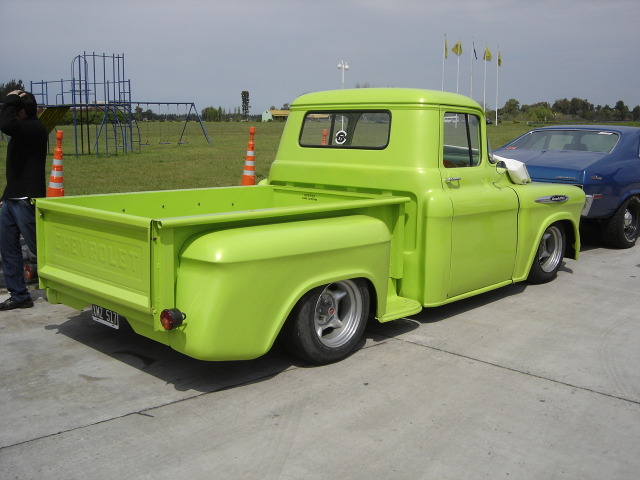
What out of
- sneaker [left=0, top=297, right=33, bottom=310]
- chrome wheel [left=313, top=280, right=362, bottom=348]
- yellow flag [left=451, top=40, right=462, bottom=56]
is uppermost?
yellow flag [left=451, top=40, right=462, bottom=56]

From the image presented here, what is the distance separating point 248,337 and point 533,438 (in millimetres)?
1725

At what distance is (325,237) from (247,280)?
2.35 ft

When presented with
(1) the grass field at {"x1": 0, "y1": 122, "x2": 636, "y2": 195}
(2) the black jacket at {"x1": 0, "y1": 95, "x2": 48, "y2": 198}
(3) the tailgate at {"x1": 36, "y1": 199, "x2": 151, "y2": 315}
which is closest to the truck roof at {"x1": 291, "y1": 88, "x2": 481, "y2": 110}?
(2) the black jacket at {"x1": 0, "y1": 95, "x2": 48, "y2": 198}

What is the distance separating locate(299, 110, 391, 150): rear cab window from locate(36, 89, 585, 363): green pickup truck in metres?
0.01

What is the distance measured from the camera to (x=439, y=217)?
5375 millimetres

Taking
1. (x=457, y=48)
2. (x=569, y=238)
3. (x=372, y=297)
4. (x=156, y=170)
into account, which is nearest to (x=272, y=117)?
(x=457, y=48)

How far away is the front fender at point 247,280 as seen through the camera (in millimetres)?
3988

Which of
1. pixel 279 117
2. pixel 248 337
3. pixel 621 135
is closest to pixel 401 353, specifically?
pixel 248 337

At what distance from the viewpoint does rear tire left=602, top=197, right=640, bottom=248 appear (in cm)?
920

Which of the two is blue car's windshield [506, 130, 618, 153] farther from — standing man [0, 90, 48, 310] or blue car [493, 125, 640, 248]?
standing man [0, 90, 48, 310]

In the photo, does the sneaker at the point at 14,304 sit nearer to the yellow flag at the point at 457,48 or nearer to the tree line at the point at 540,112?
the yellow flag at the point at 457,48

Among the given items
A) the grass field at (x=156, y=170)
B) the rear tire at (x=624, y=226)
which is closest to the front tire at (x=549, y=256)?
the rear tire at (x=624, y=226)

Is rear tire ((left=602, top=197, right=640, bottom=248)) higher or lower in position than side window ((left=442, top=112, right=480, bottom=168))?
lower

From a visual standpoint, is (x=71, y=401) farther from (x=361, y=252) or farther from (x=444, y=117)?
(x=444, y=117)
